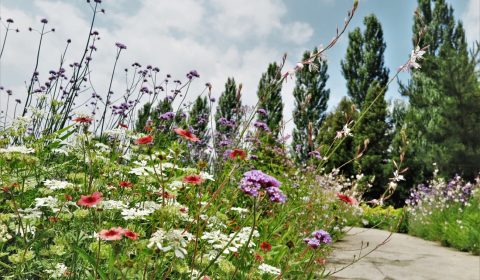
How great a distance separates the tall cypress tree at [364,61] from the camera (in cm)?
2517

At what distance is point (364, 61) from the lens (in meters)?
25.5

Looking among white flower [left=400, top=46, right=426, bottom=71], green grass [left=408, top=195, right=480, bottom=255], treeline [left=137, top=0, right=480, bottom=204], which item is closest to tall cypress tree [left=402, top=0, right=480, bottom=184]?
treeline [left=137, top=0, right=480, bottom=204]

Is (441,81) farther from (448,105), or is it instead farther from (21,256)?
(21,256)

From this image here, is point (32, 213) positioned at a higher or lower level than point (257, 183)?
lower

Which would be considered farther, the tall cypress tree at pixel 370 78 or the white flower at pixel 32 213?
the tall cypress tree at pixel 370 78

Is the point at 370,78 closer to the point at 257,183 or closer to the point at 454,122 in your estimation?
the point at 454,122

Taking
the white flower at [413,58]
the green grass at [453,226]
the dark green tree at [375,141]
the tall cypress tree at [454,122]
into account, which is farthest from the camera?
the dark green tree at [375,141]

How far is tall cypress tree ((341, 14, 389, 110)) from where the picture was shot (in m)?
25.2

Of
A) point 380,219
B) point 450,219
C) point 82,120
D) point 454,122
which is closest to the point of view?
point 82,120

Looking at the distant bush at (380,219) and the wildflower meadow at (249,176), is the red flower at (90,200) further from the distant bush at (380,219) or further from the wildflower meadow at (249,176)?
the distant bush at (380,219)

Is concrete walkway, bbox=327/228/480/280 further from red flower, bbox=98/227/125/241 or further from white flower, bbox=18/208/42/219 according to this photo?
red flower, bbox=98/227/125/241

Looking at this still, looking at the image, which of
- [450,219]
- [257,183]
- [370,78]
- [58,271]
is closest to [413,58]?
[257,183]

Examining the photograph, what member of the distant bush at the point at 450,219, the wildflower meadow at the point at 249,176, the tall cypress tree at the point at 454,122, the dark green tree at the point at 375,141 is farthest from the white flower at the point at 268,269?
the dark green tree at the point at 375,141

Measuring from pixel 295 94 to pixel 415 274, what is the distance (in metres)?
22.0
